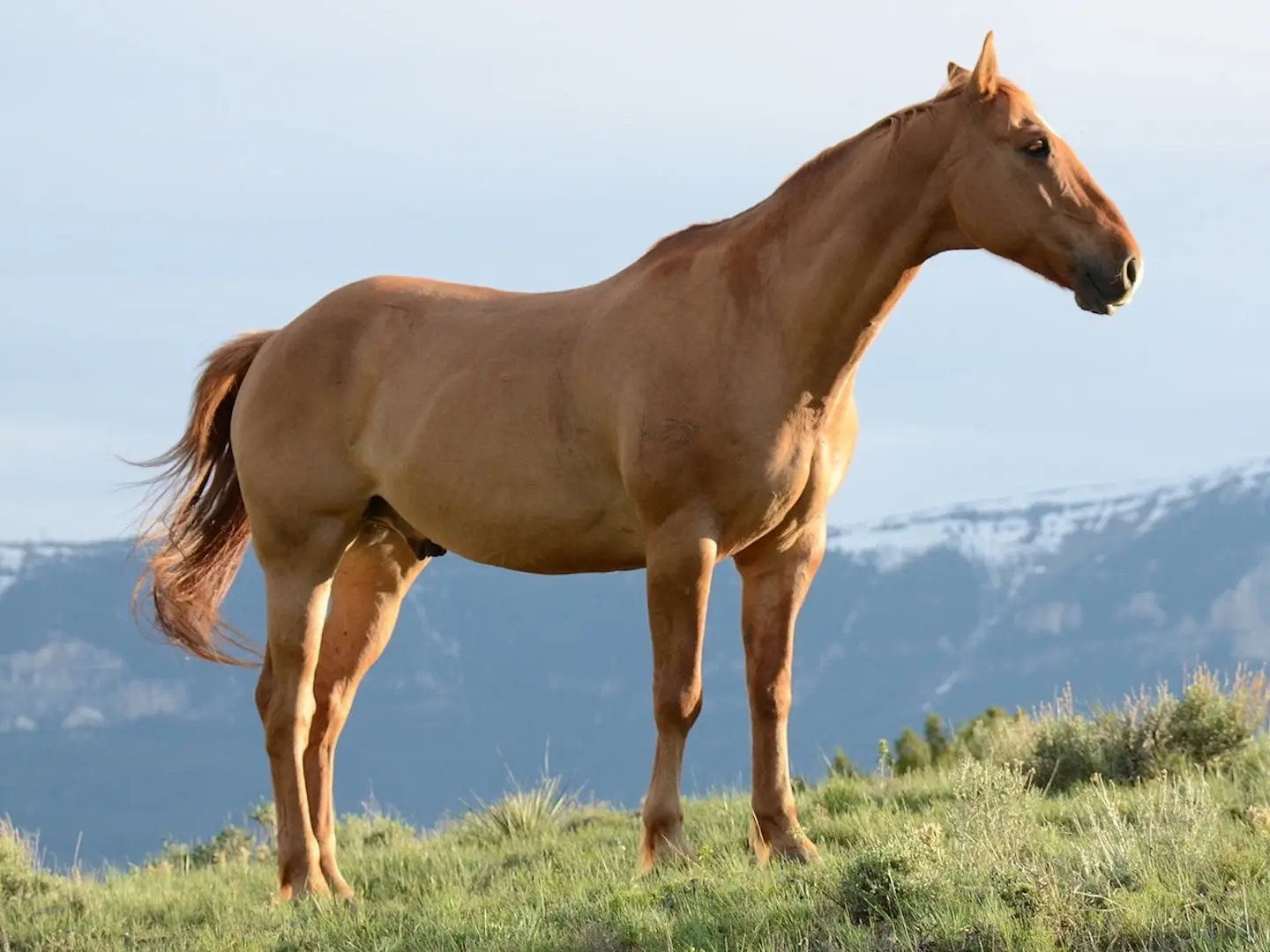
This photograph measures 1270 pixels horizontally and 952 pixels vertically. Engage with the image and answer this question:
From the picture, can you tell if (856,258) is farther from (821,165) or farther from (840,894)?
(840,894)

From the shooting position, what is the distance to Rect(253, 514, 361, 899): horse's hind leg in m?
7.36

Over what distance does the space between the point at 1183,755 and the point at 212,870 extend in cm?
500

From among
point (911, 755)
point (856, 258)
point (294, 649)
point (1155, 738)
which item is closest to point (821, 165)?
point (856, 258)

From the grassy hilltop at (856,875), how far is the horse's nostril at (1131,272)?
5.59ft

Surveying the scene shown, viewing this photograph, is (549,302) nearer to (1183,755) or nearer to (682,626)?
(682,626)

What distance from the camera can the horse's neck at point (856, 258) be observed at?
6.34 meters

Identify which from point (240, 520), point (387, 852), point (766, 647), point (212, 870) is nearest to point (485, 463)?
point (766, 647)

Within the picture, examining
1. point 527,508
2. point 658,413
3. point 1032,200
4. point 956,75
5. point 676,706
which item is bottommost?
point 676,706

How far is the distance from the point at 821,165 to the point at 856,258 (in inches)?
18.2

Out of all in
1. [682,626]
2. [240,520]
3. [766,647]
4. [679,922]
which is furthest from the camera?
[240,520]

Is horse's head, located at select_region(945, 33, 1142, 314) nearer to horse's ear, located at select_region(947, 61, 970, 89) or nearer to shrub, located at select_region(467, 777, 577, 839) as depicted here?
horse's ear, located at select_region(947, 61, 970, 89)

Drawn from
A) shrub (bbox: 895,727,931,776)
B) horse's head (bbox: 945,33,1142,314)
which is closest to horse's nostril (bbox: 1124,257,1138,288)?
horse's head (bbox: 945,33,1142,314)

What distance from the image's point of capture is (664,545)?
628 centimetres

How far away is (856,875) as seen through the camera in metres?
5.44
